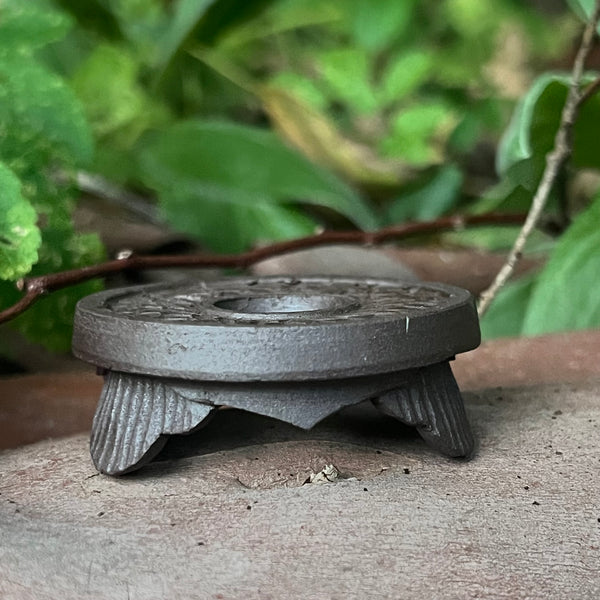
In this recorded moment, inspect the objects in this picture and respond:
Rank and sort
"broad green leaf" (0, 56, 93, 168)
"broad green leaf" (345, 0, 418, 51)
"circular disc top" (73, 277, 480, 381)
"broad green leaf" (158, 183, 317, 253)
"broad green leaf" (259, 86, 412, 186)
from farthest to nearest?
"broad green leaf" (345, 0, 418, 51)
"broad green leaf" (259, 86, 412, 186)
"broad green leaf" (158, 183, 317, 253)
"broad green leaf" (0, 56, 93, 168)
"circular disc top" (73, 277, 480, 381)

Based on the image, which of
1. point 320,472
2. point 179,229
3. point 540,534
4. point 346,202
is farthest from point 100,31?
point 540,534

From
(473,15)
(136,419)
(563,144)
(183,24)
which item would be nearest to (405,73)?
(473,15)

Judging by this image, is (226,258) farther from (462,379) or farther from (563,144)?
(563,144)

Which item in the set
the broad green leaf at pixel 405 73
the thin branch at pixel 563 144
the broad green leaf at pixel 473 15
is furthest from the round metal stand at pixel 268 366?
the broad green leaf at pixel 473 15

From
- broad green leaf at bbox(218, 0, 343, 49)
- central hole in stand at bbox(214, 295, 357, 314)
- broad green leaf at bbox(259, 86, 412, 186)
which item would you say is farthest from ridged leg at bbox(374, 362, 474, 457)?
broad green leaf at bbox(218, 0, 343, 49)

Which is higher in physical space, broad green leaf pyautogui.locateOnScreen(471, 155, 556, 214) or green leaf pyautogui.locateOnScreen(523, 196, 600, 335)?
broad green leaf pyautogui.locateOnScreen(471, 155, 556, 214)

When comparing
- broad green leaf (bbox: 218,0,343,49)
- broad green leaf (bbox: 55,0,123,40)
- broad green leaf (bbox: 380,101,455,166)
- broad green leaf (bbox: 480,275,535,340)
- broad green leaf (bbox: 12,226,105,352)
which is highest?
broad green leaf (bbox: 55,0,123,40)

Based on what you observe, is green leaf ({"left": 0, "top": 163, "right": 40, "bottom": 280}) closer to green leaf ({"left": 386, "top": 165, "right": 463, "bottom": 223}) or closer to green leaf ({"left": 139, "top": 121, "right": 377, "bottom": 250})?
green leaf ({"left": 139, "top": 121, "right": 377, "bottom": 250})

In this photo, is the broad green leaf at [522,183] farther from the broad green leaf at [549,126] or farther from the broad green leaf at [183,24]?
the broad green leaf at [183,24]
